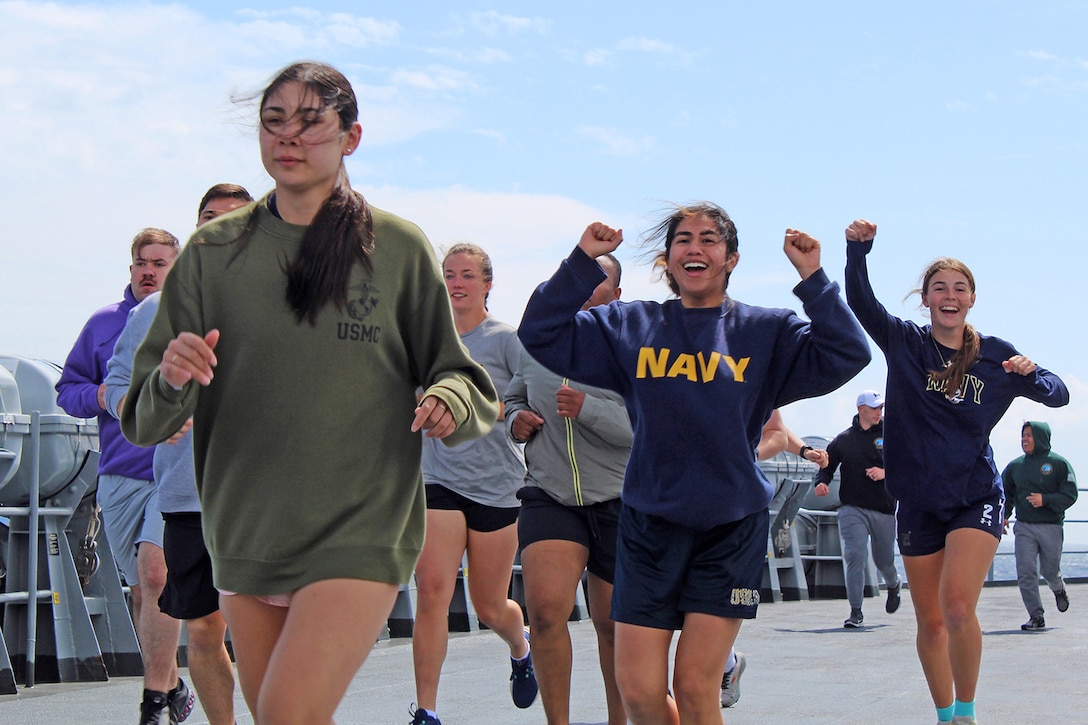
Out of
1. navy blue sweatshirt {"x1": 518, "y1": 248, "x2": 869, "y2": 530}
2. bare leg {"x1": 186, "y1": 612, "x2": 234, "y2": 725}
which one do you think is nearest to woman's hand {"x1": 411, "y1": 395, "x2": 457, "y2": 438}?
navy blue sweatshirt {"x1": 518, "y1": 248, "x2": 869, "y2": 530}

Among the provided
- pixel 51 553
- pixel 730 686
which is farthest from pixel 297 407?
pixel 51 553

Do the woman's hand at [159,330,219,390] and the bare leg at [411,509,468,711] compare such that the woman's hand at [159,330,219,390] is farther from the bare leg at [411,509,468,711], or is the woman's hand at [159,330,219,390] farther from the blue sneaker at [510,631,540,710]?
the blue sneaker at [510,631,540,710]

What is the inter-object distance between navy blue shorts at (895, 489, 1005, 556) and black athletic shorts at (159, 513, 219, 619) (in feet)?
10.1

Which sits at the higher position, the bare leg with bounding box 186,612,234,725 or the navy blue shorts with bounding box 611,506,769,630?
the navy blue shorts with bounding box 611,506,769,630

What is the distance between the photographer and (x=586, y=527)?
5910 millimetres

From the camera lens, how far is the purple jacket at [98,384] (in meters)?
6.25

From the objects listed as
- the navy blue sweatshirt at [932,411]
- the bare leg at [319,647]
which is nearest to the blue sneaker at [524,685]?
the navy blue sweatshirt at [932,411]

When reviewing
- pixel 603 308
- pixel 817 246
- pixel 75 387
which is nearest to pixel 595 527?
pixel 603 308

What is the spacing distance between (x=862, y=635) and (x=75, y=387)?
8.34m

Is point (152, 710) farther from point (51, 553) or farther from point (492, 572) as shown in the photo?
point (51, 553)

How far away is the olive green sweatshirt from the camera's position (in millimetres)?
3166

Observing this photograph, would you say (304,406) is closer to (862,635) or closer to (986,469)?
(986,469)

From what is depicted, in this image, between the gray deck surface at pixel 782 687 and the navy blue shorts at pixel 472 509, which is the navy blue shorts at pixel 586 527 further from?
the gray deck surface at pixel 782 687

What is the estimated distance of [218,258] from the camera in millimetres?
3326
